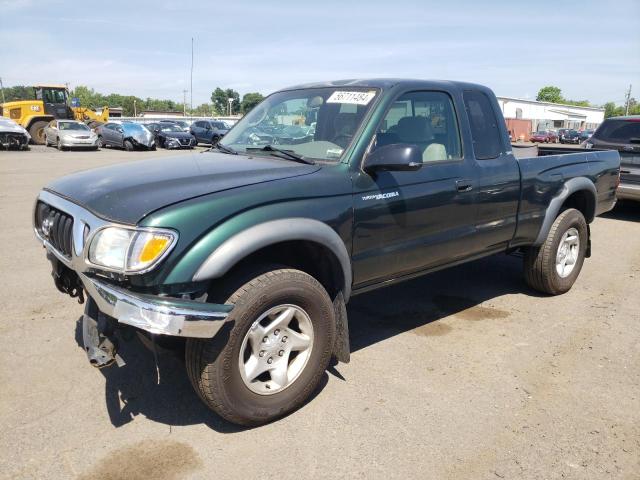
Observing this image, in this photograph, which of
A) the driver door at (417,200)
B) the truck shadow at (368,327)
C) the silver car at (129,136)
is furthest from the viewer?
the silver car at (129,136)

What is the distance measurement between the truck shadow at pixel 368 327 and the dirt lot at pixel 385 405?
0.05ft

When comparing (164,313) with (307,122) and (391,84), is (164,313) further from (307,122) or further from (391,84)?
(391,84)

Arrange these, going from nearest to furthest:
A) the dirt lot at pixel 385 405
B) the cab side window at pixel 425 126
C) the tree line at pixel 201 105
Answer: the dirt lot at pixel 385 405, the cab side window at pixel 425 126, the tree line at pixel 201 105

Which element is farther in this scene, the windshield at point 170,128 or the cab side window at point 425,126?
the windshield at point 170,128

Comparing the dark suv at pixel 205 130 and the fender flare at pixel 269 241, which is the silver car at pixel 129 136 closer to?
the dark suv at pixel 205 130

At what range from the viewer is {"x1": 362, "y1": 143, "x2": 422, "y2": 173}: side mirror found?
119 inches

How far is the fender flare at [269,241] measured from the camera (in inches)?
96.9

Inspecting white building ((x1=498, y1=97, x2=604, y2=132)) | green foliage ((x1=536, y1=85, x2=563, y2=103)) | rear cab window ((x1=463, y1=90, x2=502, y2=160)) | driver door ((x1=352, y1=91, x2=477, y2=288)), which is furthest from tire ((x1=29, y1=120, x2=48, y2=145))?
green foliage ((x1=536, y1=85, x2=563, y2=103))

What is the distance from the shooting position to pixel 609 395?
3.23 metres

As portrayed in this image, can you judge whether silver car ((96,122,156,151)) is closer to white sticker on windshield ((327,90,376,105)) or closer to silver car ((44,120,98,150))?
silver car ((44,120,98,150))

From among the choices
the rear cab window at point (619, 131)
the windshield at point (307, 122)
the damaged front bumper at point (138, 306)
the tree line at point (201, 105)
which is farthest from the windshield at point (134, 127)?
the tree line at point (201, 105)

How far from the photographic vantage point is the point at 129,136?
77.5ft

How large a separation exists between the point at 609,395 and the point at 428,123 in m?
2.17

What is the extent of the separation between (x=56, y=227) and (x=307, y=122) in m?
1.77
